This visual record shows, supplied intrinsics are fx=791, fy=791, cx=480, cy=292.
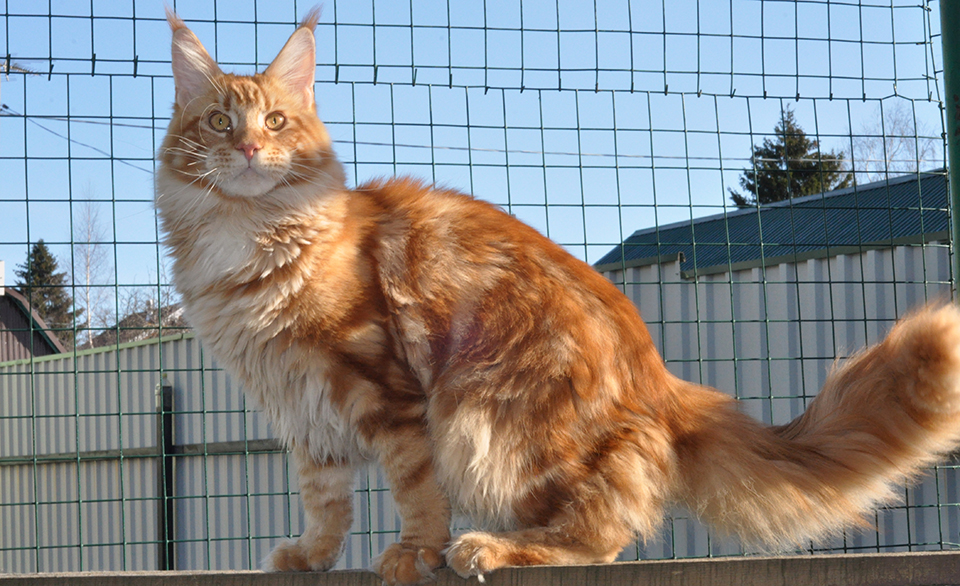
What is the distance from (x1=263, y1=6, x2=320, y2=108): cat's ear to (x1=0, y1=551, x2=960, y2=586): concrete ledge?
1.28 meters

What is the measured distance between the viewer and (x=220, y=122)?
2.09 m

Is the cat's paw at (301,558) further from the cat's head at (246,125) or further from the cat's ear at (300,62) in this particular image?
the cat's ear at (300,62)

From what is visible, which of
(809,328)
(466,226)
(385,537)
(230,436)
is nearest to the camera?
(466,226)

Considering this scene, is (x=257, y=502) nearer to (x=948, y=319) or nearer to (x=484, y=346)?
(x=484, y=346)

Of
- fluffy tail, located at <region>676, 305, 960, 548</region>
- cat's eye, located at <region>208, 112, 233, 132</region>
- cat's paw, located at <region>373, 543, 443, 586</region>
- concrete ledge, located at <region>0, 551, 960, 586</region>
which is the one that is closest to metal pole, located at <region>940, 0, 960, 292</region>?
fluffy tail, located at <region>676, 305, 960, 548</region>

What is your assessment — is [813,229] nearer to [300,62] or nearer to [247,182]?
[300,62]

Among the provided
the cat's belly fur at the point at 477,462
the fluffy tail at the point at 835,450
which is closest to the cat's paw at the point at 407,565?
the cat's belly fur at the point at 477,462

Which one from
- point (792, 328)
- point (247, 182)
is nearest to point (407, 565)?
point (247, 182)

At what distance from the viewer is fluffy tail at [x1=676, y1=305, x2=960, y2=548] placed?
Answer: 6.11ft

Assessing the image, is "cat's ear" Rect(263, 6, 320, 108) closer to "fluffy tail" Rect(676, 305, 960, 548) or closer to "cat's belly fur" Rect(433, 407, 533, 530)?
"cat's belly fur" Rect(433, 407, 533, 530)

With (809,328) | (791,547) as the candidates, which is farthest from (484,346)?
(809,328)

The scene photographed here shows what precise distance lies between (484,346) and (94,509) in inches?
287

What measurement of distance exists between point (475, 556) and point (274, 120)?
4.09ft

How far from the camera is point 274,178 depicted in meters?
2.03
